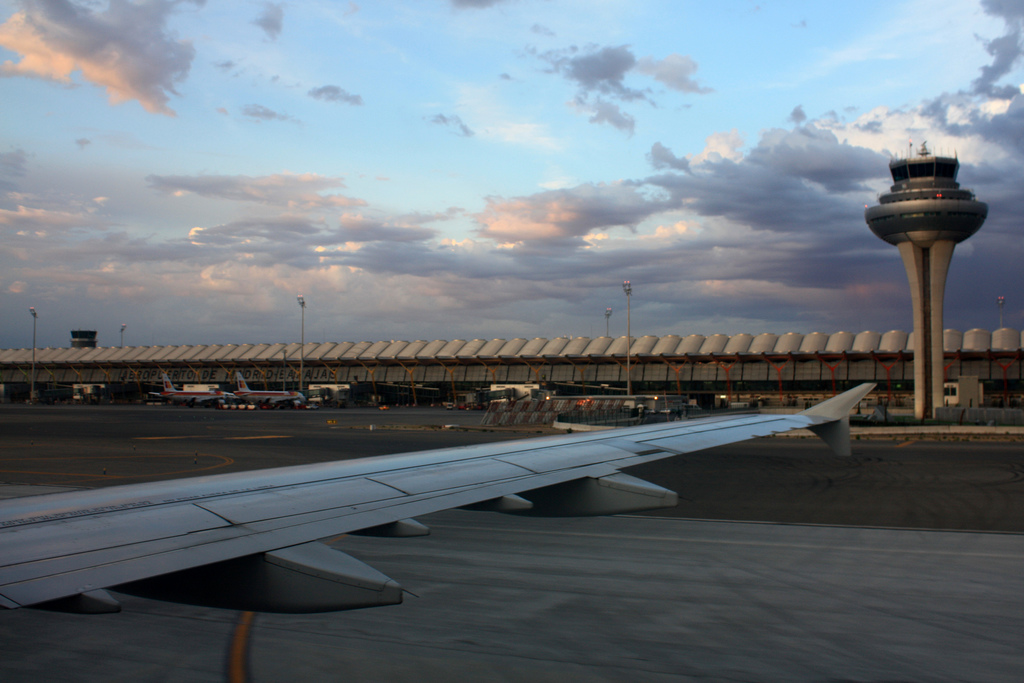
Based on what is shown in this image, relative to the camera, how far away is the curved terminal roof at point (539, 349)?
84.9m

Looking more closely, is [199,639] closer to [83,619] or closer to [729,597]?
[83,619]

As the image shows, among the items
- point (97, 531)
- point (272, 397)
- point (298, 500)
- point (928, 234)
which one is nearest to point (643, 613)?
point (298, 500)

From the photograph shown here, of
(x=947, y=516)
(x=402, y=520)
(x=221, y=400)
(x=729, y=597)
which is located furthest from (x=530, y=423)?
(x=221, y=400)

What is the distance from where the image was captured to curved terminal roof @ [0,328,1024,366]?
84.9 metres

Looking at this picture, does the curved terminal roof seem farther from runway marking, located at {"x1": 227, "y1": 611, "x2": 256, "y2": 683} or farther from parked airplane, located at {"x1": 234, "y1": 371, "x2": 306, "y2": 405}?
runway marking, located at {"x1": 227, "y1": 611, "x2": 256, "y2": 683}

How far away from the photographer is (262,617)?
Result: 6.96m

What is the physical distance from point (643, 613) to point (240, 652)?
404 centimetres

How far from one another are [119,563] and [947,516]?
45.9ft

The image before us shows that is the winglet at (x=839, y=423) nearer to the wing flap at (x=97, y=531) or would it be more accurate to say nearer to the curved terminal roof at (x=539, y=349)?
the wing flap at (x=97, y=531)

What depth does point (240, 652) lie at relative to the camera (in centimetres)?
607

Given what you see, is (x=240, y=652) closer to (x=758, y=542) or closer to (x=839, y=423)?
(x=758, y=542)

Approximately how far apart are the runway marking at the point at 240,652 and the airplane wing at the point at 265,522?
131 cm

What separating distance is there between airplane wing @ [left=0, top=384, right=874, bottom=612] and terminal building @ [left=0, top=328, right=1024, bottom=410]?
6195 centimetres

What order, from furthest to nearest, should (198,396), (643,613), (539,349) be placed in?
(539,349)
(198,396)
(643,613)
